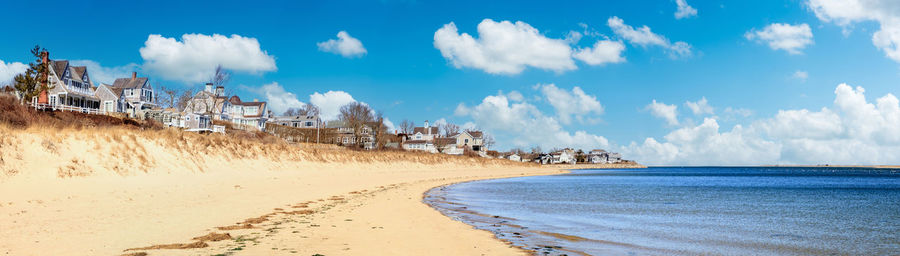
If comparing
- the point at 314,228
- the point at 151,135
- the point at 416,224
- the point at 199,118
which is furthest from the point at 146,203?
the point at 199,118

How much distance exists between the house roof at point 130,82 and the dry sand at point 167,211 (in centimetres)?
5928

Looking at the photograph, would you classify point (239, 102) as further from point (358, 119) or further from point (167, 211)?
point (167, 211)

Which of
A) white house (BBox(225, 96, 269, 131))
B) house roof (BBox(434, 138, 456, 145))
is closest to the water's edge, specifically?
white house (BBox(225, 96, 269, 131))

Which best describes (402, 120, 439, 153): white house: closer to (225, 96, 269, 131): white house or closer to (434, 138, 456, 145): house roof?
(434, 138, 456, 145): house roof

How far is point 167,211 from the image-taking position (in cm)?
1500

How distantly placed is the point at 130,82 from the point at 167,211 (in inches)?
3239

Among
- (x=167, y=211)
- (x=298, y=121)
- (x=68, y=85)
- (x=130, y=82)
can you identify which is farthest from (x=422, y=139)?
(x=167, y=211)

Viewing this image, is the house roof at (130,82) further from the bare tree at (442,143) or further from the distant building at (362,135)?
the bare tree at (442,143)

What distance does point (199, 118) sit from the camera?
78000mm

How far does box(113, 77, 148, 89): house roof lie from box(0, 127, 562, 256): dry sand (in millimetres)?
59282

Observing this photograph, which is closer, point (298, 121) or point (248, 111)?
point (248, 111)

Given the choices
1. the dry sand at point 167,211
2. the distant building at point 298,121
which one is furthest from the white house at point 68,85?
the distant building at point 298,121

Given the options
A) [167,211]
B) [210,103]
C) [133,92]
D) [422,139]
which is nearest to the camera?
[167,211]

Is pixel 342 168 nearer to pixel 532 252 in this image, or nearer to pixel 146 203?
pixel 146 203
